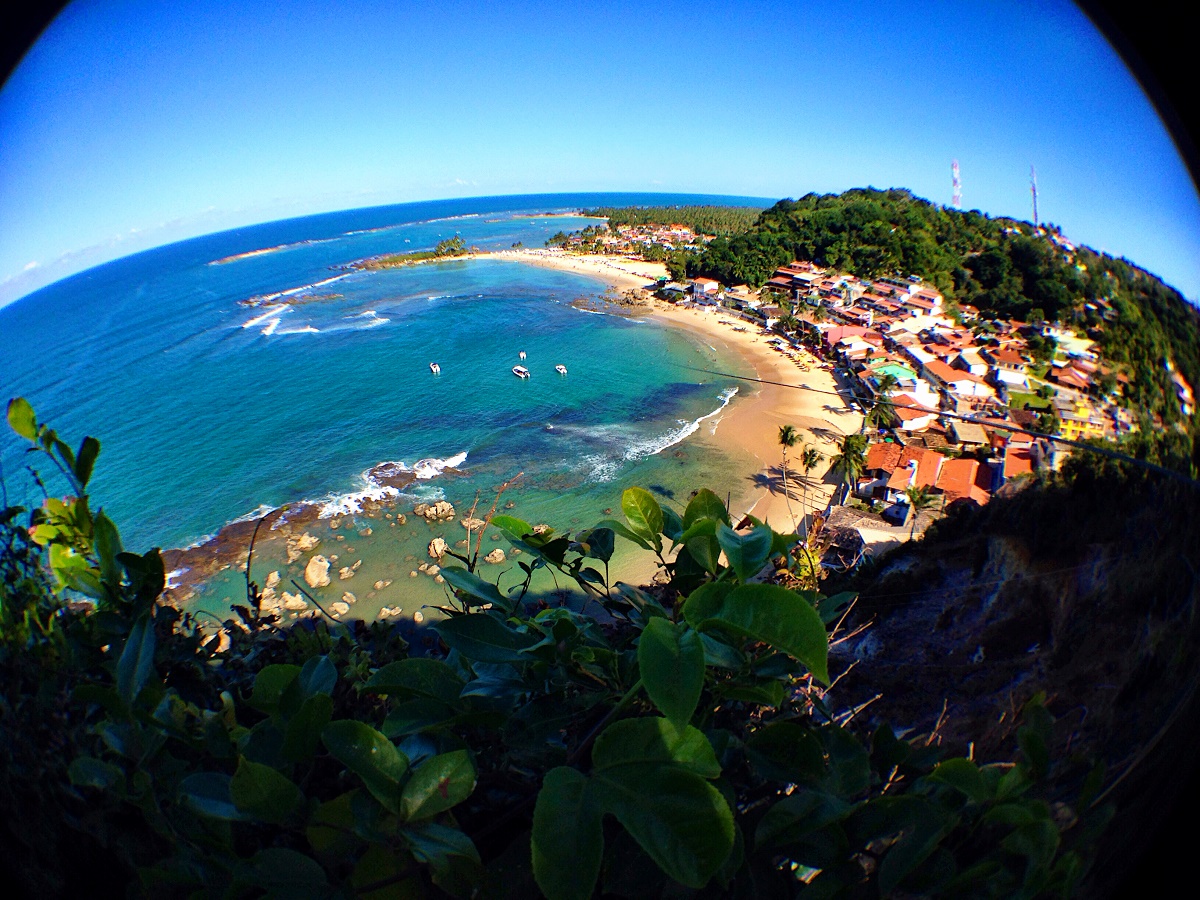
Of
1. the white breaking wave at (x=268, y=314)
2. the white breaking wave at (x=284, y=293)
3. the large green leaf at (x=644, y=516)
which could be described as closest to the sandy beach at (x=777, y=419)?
the large green leaf at (x=644, y=516)

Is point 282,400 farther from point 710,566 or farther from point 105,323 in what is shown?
point 710,566

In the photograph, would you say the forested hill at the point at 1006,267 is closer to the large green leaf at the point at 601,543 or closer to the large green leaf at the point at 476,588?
the large green leaf at the point at 601,543

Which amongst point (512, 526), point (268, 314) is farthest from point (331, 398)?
point (512, 526)

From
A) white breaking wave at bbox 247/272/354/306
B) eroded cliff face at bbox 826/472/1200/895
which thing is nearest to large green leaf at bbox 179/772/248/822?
eroded cliff face at bbox 826/472/1200/895

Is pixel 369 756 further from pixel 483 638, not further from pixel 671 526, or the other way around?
pixel 671 526

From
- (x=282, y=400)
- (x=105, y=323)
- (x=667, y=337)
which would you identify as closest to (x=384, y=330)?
(x=282, y=400)

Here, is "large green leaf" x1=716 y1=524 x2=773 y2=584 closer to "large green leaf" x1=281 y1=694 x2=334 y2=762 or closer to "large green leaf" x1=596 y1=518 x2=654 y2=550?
"large green leaf" x1=596 y1=518 x2=654 y2=550
